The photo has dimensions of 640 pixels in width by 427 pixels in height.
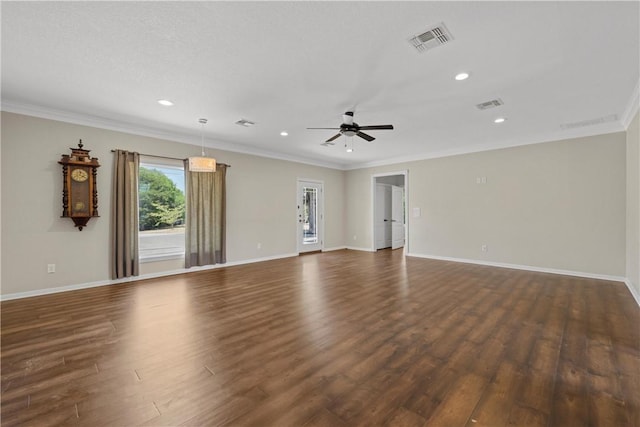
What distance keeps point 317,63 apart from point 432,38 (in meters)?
1.07

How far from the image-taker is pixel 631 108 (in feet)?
12.7

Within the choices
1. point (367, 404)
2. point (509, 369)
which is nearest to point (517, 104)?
point (509, 369)

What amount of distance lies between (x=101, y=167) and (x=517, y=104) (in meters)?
6.50

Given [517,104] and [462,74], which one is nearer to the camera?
[462,74]

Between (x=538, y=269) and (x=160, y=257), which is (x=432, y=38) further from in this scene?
(x=160, y=257)

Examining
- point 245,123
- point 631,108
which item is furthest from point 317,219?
point 631,108

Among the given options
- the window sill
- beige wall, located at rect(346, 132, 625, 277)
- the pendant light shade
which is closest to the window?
the window sill

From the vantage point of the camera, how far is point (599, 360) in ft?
7.49

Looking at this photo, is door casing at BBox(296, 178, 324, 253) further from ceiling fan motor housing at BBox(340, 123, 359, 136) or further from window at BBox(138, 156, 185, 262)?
ceiling fan motor housing at BBox(340, 123, 359, 136)

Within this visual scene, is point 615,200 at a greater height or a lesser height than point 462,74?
lesser

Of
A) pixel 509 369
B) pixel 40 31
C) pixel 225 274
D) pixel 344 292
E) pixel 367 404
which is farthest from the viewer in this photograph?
pixel 225 274

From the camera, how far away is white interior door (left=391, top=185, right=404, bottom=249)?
9328 millimetres

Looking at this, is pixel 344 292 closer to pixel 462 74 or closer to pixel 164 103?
pixel 462 74

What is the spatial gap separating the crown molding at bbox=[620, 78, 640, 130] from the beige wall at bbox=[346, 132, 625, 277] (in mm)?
454
